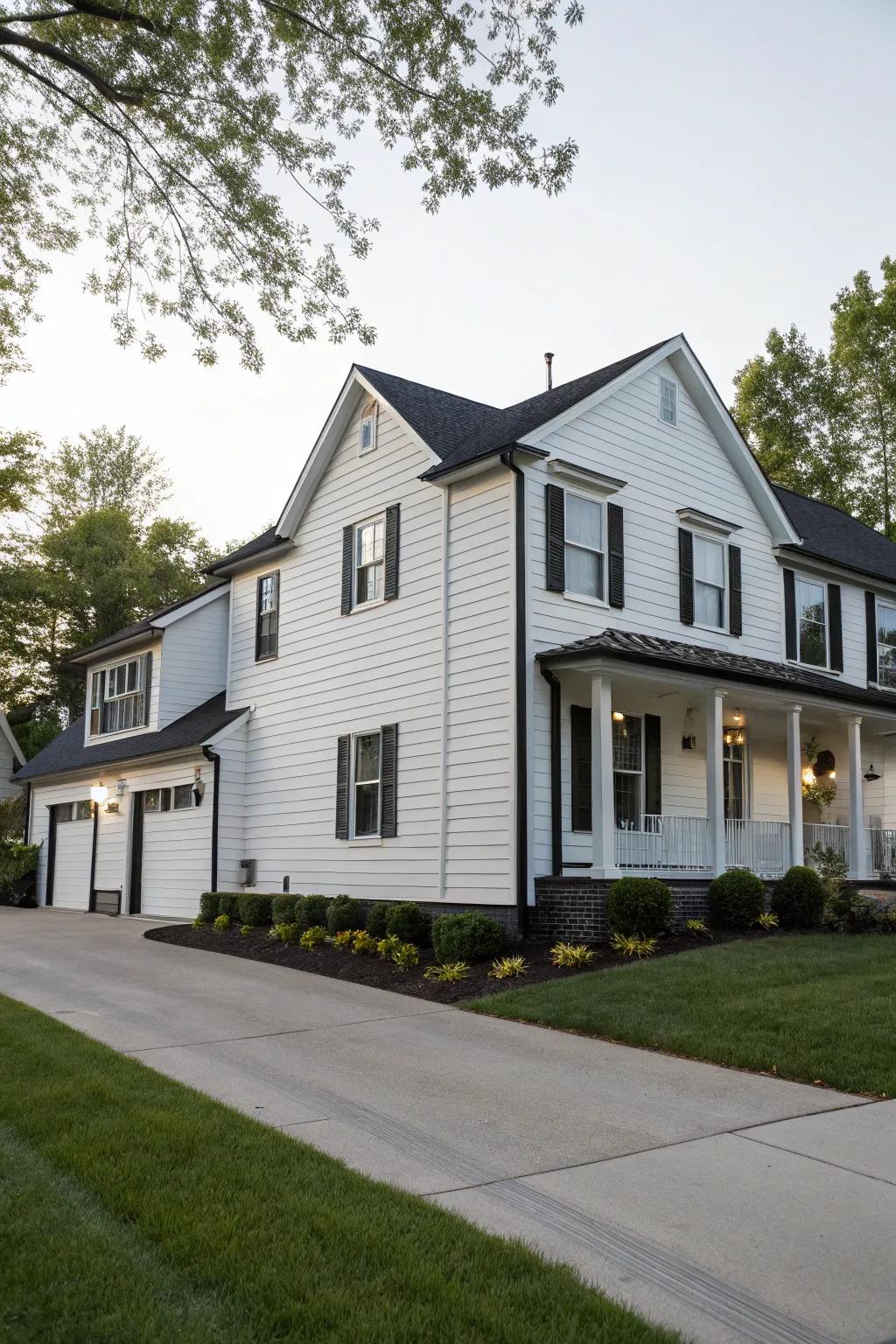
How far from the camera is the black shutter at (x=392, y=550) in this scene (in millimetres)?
16828

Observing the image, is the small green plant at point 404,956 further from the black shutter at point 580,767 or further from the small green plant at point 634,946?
the black shutter at point 580,767

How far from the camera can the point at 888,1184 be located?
5.53m

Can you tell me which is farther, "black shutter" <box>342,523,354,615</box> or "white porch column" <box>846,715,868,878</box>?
"black shutter" <box>342,523,354,615</box>

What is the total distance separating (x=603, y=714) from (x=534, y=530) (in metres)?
2.66

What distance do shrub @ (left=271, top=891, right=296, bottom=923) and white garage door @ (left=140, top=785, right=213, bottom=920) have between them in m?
2.82

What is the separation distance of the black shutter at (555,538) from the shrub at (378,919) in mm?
4878

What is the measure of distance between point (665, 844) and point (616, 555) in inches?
164

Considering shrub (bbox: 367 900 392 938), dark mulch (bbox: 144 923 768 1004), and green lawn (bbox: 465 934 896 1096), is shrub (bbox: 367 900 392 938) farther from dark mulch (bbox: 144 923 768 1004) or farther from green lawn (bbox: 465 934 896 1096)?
green lawn (bbox: 465 934 896 1096)

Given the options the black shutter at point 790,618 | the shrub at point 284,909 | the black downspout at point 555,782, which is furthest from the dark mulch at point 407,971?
the black shutter at point 790,618

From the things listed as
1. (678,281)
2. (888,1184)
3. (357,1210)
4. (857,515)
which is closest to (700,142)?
(678,281)

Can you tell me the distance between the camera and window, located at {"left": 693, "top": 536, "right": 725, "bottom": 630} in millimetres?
17609

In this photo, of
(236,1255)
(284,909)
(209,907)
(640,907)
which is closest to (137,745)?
(209,907)

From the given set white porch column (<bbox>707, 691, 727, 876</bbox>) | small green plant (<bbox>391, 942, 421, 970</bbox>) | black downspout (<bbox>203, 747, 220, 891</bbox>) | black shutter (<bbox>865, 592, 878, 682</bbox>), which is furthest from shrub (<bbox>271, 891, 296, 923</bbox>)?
black shutter (<bbox>865, 592, 878, 682</bbox>)

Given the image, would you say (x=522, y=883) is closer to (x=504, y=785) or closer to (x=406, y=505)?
(x=504, y=785)
